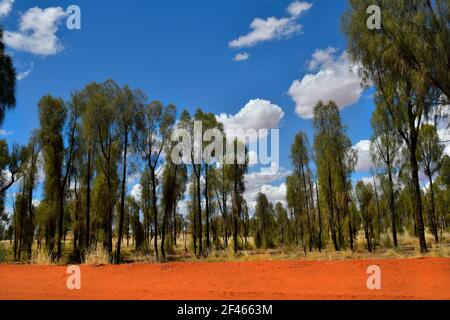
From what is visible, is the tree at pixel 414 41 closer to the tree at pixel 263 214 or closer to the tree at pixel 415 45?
the tree at pixel 415 45

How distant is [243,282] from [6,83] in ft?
54.9

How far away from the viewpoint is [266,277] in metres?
10.5

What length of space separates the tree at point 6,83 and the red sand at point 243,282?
10.1m

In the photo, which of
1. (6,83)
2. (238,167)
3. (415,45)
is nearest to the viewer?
(415,45)

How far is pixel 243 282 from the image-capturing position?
400 inches

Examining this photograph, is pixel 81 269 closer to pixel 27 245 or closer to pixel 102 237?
pixel 102 237

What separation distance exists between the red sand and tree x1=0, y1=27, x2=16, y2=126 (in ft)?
33.3

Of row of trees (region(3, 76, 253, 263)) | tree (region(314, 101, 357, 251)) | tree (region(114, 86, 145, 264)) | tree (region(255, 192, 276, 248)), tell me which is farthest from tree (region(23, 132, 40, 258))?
tree (region(255, 192, 276, 248))

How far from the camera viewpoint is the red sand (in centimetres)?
869

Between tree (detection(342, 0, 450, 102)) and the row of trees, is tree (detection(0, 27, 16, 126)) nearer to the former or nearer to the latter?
the row of trees

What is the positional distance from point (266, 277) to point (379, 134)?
2430 centimetres

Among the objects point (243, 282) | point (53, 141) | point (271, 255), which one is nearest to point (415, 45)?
point (243, 282)

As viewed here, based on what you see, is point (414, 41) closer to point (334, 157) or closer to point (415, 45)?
point (415, 45)

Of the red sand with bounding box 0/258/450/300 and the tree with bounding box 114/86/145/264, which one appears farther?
the tree with bounding box 114/86/145/264
